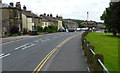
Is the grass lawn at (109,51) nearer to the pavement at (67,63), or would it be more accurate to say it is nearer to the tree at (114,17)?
the pavement at (67,63)

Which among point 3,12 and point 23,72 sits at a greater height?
point 3,12

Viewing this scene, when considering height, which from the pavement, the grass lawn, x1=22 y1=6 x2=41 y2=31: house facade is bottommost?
the grass lawn

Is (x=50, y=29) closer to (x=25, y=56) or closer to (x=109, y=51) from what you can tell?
(x=109, y=51)

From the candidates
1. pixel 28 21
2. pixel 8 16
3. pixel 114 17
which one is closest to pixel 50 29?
pixel 28 21

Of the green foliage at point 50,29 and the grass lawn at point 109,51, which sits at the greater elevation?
the green foliage at point 50,29

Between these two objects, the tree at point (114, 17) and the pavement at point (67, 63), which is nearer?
the pavement at point (67, 63)

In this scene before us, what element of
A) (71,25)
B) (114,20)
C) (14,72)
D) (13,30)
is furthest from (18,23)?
(71,25)

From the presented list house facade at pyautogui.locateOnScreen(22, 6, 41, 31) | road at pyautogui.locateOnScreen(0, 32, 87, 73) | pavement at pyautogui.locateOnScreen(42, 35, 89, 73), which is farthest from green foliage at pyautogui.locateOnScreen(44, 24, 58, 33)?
pavement at pyautogui.locateOnScreen(42, 35, 89, 73)

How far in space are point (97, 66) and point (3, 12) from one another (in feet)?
203

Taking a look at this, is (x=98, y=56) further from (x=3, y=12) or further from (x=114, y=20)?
(x=3, y=12)

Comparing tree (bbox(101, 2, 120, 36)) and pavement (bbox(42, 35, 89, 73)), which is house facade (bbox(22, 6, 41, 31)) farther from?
pavement (bbox(42, 35, 89, 73))

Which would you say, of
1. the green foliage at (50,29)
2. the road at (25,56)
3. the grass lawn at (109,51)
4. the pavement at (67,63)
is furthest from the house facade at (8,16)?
the pavement at (67,63)

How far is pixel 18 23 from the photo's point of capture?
2778 inches

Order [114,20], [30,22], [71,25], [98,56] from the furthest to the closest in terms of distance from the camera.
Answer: [71,25] < [30,22] < [114,20] < [98,56]
